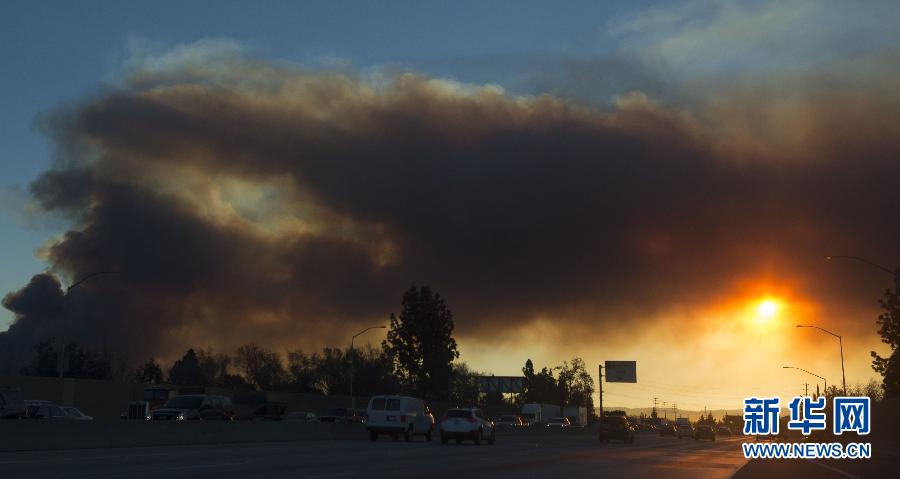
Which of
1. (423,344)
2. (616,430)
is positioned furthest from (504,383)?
(616,430)

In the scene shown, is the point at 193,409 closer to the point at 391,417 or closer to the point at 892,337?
the point at 391,417

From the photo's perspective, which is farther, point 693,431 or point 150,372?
point 150,372

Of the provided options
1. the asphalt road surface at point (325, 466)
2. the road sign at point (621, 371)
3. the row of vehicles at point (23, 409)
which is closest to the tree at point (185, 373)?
the road sign at point (621, 371)

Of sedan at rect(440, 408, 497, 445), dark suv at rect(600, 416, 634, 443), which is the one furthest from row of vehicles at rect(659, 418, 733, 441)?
sedan at rect(440, 408, 497, 445)

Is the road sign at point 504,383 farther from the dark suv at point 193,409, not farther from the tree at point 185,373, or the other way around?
the dark suv at point 193,409

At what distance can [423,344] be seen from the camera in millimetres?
148750

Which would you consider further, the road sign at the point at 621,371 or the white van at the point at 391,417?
the road sign at the point at 621,371

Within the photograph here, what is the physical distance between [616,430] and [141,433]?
126 ft

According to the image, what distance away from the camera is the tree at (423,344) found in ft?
484

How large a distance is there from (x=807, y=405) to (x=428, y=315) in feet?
402

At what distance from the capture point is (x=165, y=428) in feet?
130

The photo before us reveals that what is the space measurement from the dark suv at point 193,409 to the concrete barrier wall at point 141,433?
7.89 meters

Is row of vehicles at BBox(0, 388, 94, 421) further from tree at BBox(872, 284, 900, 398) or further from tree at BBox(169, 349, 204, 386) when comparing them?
tree at BBox(169, 349, 204, 386)

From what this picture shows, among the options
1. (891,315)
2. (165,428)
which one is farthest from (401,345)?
(165,428)
